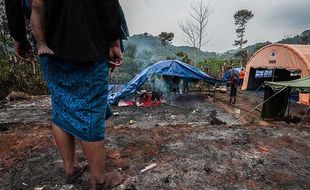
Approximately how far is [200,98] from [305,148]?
472 inches

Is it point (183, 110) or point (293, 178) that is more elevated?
point (293, 178)

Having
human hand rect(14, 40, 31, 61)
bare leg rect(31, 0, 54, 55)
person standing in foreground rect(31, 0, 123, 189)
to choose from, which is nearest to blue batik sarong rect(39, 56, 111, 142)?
person standing in foreground rect(31, 0, 123, 189)

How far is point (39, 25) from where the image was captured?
194cm

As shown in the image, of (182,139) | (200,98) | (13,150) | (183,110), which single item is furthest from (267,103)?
(13,150)

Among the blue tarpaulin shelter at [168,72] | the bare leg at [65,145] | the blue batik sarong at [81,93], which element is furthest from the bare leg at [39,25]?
the blue tarpaulin shelter at [168,72]

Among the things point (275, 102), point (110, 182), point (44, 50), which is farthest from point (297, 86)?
point (44, 50)

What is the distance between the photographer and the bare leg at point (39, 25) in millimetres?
1904

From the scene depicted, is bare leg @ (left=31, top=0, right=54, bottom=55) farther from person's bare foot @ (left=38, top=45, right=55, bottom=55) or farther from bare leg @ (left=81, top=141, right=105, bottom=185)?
bare leg @ (left=81, top=141, right=105, bottom=185)

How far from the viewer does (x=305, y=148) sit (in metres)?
4.04

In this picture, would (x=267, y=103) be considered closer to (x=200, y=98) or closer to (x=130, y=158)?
(x=200, y=98)

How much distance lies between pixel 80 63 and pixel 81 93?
0.22m

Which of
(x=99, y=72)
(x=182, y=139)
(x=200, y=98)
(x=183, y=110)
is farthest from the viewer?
(x=200, y=98)

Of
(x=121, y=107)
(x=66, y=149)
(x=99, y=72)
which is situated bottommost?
(x=121, y=107)

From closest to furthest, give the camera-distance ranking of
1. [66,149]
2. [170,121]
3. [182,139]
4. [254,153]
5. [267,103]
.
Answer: [66,149]
[254,153]
[182,139]
[170,121]
[267,103]
